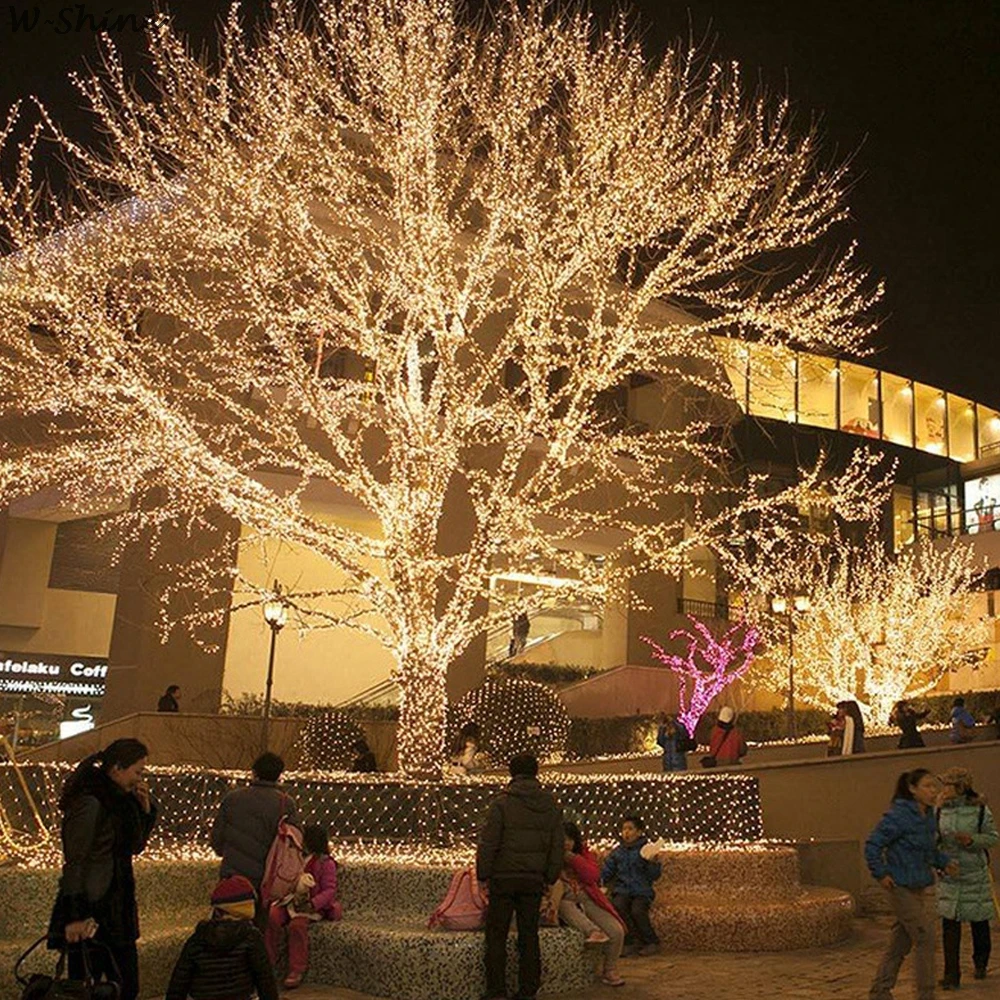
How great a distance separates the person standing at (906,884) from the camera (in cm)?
706

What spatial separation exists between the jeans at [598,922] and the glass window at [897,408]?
40.2 meters

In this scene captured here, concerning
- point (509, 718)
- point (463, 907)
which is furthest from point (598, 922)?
point (509, 718)

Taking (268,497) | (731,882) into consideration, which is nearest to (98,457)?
(268,497)

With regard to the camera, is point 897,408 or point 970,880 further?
point 897,408

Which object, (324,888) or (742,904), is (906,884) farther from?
(324,888)

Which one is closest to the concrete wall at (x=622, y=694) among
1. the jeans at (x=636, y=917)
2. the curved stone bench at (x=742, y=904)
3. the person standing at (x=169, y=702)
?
the person standing at (x=169, y=702)

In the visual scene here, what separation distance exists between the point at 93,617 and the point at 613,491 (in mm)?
12607

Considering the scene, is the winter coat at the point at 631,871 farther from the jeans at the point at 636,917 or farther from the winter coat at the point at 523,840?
the winter coat at the point at 523,840

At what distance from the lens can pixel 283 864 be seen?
302 inches

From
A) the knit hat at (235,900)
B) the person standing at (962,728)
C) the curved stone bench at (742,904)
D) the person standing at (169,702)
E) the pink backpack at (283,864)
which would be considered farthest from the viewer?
the person standing at (169,702)

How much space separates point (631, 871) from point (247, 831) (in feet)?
12.4

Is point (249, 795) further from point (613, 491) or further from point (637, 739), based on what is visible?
point (613, 491)

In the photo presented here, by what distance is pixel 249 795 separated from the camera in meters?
7.31

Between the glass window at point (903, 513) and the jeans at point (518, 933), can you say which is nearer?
the jeans at point (518, 933)
